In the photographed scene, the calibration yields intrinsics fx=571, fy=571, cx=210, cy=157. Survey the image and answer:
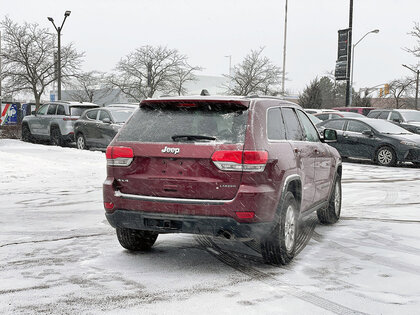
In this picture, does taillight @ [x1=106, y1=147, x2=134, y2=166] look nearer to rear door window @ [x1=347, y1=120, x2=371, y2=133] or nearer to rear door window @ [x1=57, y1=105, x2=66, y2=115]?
rear door window @ [x1=347, y1=120, x2=371, y2=133]

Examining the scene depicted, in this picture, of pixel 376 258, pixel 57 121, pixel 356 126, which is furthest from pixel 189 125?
pixel 57 121

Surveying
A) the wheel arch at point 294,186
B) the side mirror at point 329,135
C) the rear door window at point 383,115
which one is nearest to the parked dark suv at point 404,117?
the rear door window at point 383,115

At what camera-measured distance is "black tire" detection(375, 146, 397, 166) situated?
1672cm

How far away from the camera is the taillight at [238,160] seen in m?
5.05

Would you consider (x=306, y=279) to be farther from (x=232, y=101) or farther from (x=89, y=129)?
(x=89, y=129)

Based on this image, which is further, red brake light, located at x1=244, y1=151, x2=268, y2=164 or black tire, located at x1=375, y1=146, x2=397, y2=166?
black tire, located at x1=375, y1=146, x2=397, y2=166

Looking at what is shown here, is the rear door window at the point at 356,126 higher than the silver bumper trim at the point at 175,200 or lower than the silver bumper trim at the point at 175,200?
higher

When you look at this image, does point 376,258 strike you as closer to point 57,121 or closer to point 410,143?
point 410,143

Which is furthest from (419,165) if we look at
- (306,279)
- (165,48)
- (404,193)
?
(165,48)

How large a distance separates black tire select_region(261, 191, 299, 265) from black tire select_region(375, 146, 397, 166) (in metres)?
11.7

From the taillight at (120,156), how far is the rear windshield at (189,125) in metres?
0.12

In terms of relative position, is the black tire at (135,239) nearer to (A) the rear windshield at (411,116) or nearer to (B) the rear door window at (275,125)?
(B) the rear door window at (275,125)

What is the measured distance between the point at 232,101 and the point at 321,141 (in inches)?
102

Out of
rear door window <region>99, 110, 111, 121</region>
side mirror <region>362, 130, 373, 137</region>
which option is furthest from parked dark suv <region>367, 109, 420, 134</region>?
rear door window <region>99, 110, 111, 121</region>
